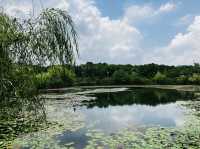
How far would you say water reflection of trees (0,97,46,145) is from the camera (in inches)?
166

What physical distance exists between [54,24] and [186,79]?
2907 inches

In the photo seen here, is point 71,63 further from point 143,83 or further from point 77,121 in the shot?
point 143,83

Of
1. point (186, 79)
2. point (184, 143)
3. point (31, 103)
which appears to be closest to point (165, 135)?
point (184, 143)

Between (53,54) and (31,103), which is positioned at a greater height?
(53,54)

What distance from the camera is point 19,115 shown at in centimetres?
523

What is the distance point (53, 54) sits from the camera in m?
4.10

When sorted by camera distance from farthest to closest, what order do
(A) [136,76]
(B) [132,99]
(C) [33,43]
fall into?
(A) [136,76] < (B) [132,99] < (C) [33,43]

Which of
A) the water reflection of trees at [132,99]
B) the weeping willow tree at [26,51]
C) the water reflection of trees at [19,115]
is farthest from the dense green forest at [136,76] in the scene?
the weeping willow tree at [26,51]

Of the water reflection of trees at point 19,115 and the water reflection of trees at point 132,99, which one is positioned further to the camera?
the water reflection of trees at point 132,99

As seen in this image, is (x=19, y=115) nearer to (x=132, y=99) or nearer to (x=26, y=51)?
(x=26, y=51)

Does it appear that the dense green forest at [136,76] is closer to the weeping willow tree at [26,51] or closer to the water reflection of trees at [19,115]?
the water reflection of trees at [19,115]

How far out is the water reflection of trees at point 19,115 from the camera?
4.21m

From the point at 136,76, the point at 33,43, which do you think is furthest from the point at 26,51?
the point at 136,76

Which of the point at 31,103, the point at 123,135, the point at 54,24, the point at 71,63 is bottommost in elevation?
the point at 123,135
